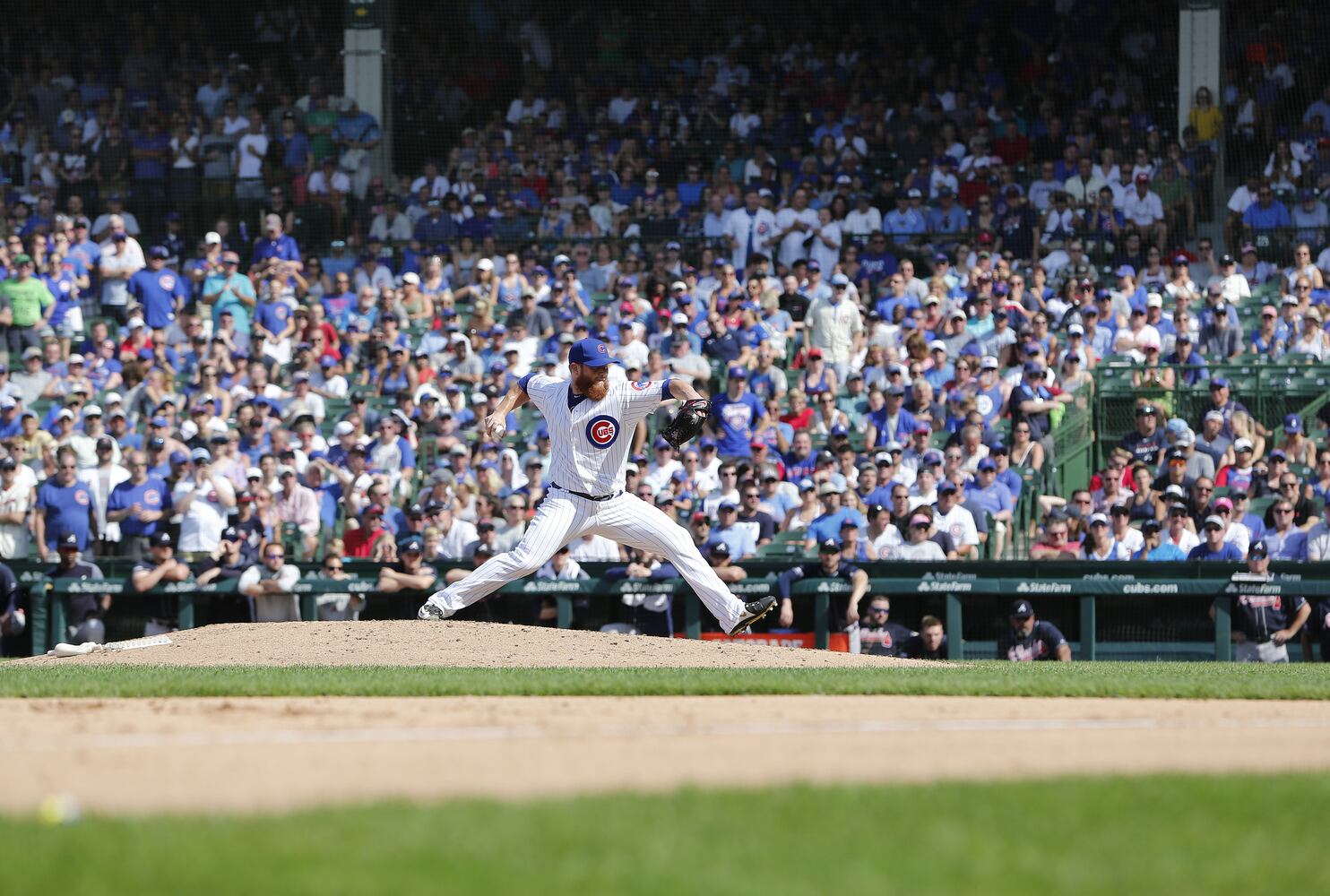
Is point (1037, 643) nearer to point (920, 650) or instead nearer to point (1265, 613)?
point (920, 650)

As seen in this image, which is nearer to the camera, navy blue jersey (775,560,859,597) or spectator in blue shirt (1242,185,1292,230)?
navy blue jersey (775,560,859,597)

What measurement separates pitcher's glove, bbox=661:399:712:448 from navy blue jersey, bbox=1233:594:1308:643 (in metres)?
5.52

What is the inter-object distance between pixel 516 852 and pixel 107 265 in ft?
58.3

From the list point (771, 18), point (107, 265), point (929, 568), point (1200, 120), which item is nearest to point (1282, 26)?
point (1200, 120)

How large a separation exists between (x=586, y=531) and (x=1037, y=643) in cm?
457

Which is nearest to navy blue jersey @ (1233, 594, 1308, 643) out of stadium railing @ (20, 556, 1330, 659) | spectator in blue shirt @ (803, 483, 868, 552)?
stadium railing @ (20, 556, 1330, 659)

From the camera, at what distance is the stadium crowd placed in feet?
50.1

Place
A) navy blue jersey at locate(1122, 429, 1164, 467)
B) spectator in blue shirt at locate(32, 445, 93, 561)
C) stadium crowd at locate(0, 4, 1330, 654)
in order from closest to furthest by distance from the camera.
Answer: stadium crowd at locate(0, 4, 1330, 654)
navy blue jersey at locate(1122, 429, 1164, 467)
spectator in blue shirt at locate(32, 445, 93, 561)

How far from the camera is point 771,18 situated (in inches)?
982

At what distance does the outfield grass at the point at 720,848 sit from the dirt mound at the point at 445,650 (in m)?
5.10

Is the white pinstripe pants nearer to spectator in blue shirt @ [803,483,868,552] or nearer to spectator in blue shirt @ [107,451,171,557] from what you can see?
spectator in blue shirt @ [803,483,868,552]

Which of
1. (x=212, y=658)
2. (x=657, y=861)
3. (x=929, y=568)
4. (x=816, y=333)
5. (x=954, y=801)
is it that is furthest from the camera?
(x=816, y=333)

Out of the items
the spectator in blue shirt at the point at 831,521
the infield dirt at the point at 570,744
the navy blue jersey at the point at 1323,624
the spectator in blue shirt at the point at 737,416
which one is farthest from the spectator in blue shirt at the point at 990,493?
the infield dirt at the point at 570,744

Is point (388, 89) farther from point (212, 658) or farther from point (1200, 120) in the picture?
point (212, 658)
